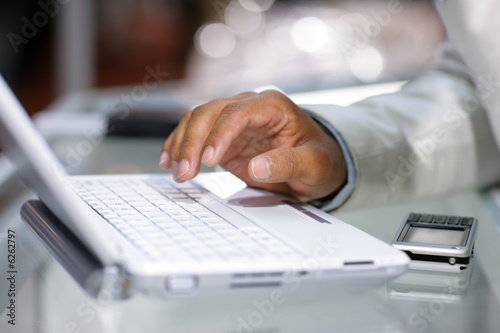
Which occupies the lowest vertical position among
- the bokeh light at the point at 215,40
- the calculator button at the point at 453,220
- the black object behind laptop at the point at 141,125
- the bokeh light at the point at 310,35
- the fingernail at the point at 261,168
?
the bokeh light at the point at 215,40

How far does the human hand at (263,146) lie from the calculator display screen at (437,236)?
0.12 metres

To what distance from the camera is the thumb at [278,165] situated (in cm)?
59

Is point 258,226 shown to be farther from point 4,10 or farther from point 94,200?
point 4,10

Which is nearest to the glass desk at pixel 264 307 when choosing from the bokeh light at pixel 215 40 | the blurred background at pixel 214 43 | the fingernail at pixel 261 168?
the fingernail at pixel 261 168

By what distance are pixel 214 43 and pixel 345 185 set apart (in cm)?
379

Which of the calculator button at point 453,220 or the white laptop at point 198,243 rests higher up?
the white laptop at point 198,243

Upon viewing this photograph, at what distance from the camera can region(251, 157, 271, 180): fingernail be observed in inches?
23.0

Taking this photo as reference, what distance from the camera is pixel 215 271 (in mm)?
417

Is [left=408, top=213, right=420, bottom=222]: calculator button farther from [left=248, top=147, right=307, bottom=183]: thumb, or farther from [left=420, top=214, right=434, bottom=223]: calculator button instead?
[left=248, top=147, right=307, bottom=183]: thumb

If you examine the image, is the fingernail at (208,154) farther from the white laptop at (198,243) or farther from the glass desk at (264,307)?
the glass desk at (264,307)

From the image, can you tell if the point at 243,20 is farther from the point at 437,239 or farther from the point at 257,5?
the point at 437,239

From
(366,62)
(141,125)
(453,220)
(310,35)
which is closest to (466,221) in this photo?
(453,220)

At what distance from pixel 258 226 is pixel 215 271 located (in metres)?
0.12

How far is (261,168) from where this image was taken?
0.58 m
